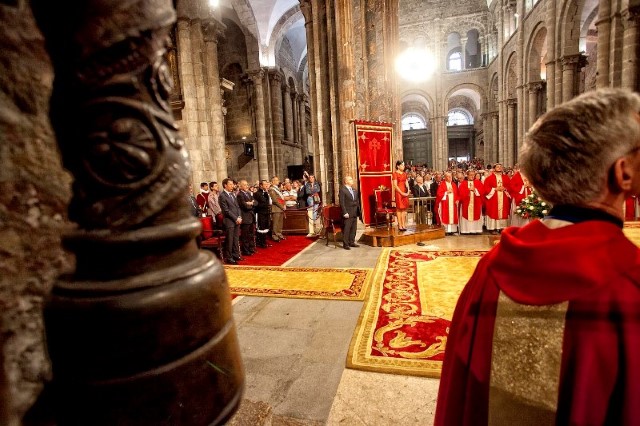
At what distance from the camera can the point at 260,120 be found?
1886 cm

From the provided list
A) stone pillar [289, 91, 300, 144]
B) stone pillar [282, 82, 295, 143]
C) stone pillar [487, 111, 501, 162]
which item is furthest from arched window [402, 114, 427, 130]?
stone pillar [282, 82, 295, 143]

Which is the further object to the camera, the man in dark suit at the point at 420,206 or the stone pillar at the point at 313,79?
the man in dark suit at the point at 420,206

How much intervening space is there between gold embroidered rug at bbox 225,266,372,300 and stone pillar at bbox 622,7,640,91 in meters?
9.71

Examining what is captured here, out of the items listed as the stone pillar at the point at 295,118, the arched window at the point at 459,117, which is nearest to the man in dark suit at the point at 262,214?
the stone pillar at the point at 295,118

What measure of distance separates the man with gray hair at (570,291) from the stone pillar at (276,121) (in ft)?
61.9

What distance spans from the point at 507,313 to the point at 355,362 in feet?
6.39

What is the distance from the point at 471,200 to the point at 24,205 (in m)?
9.39

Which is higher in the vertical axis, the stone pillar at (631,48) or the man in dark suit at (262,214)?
the stone pillar at (631,48)

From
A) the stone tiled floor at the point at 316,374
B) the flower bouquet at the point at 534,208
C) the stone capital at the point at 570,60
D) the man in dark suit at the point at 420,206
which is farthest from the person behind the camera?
the stone capital at the point at 570,60

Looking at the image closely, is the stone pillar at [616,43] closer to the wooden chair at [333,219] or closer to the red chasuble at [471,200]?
the red chasuble at [471,200]

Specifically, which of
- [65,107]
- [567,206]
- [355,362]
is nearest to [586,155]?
[567,206]

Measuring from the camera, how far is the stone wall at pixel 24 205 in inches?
33.7

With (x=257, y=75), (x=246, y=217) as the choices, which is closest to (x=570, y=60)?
(x=246, y=217)

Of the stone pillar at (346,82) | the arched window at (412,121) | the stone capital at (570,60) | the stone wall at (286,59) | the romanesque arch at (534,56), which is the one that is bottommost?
the stone pillar at (346,82)
